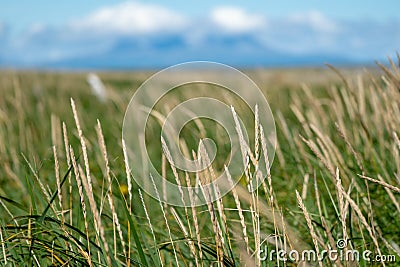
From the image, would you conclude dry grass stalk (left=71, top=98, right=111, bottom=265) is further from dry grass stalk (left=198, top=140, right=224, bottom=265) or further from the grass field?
dry grass stalk (left=198, top=140, right=224, bottom=265)

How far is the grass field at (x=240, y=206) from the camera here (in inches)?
48.3

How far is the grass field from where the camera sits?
123cm

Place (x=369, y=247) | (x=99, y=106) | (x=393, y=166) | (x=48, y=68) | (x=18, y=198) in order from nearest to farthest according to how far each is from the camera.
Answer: (x=369, y=247)
(x=393, y=166)
(x=18, y=198)
(x=99, y=106)
(x=48, y=68)

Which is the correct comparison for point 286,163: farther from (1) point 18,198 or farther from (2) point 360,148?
(1) point 18,198

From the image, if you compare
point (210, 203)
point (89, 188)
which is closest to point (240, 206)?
point (210, 203)

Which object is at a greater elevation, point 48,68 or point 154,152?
point 48,68

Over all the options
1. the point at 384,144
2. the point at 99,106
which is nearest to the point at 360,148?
the point at 384,144

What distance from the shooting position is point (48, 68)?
12375mm

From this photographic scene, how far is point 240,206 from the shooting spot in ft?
4.99

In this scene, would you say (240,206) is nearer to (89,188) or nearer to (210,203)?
(210,203)

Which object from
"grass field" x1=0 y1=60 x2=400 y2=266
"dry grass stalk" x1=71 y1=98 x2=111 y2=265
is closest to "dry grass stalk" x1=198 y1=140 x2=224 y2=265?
"grass field" x1=0 y1=60 x2=400 y2=266

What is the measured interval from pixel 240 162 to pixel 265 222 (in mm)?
977

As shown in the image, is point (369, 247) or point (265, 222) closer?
point (369, 247)

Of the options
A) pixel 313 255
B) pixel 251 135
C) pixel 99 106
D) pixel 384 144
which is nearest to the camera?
pixel 313 255
